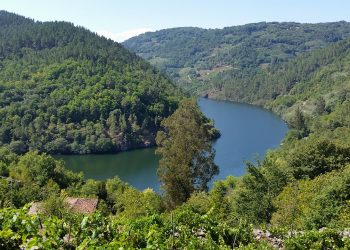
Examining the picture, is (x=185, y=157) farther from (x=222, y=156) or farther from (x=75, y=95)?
(x=75, y=95)

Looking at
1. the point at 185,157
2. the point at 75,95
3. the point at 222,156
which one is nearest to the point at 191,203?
the point at 185,157

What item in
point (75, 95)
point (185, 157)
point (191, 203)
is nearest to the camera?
point (191, 203)

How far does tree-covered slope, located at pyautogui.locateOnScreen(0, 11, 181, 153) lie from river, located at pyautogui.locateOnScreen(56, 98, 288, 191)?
7395 mm

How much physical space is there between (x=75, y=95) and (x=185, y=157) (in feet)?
296

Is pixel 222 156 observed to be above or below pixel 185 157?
below

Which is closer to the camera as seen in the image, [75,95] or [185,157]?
[185,157]

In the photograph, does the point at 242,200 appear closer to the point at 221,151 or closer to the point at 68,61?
the point at 221,151

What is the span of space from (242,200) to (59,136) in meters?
79.8

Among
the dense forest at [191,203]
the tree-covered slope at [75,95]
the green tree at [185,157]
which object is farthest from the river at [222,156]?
the green tree at [185,157]

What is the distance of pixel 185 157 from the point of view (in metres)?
36.7

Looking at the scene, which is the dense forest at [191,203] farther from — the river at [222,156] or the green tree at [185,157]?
the river at [222,156]

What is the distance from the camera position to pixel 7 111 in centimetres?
11050

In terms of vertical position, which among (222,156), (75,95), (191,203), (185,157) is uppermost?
(185,157)

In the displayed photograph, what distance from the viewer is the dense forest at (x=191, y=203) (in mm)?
13766
